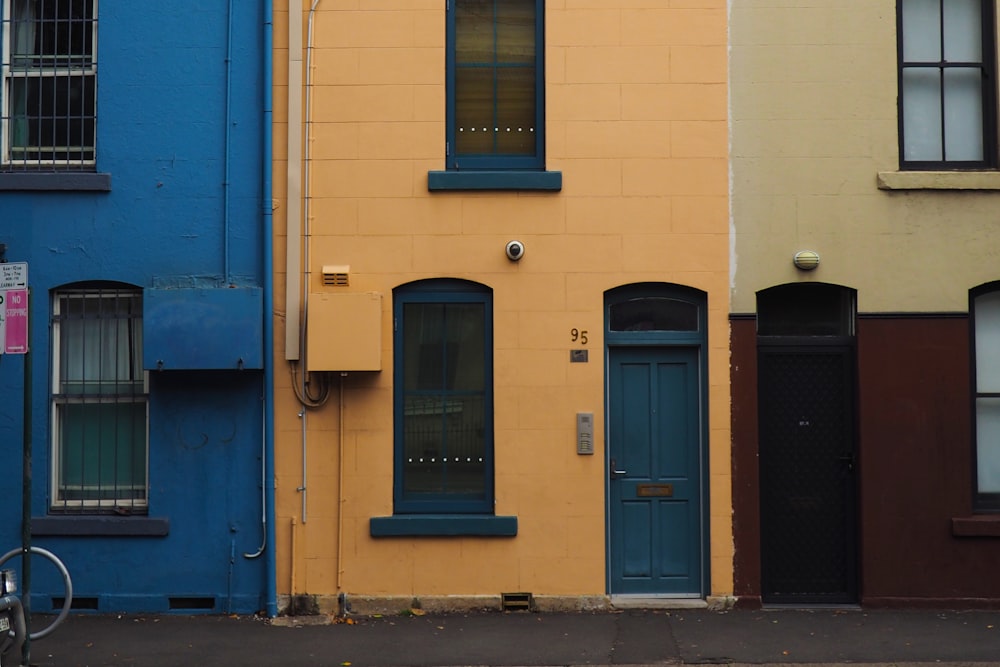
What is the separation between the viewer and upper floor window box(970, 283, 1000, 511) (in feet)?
34.4

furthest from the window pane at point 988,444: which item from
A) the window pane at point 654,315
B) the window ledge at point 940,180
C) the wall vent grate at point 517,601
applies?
the wall vent grate at point 517,601

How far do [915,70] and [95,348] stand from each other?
8287 mm

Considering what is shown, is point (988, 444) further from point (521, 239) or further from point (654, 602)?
point (521, 239)

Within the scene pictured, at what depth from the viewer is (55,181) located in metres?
10.3

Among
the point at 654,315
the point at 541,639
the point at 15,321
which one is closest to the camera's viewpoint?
the point at 15,321

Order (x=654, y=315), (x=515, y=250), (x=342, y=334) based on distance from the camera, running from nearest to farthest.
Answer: (x=342, y=334) < (x=515, y=250) < (x=654, y=315)

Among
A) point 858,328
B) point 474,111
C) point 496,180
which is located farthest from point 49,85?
point 858,328

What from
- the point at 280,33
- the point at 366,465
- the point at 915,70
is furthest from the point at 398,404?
the point at 915,70

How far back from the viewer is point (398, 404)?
1044 centimetres

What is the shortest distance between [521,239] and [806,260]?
8.68ft

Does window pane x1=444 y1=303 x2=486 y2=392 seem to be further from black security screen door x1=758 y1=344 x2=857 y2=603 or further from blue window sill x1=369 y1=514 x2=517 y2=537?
black security screen door x1=758 y1=344 x2=857 y2=603

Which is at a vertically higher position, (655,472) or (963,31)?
(963,31)

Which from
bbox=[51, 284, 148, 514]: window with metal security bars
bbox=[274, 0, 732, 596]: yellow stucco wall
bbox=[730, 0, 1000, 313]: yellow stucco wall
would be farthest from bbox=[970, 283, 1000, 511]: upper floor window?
bbox=[51, 284, 148, 514]: window with metal security bars

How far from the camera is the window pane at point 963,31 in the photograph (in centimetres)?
1059
